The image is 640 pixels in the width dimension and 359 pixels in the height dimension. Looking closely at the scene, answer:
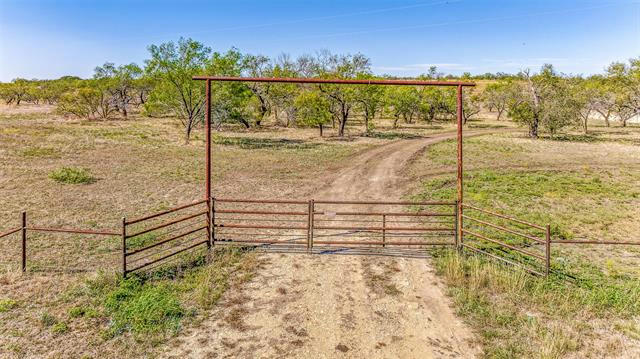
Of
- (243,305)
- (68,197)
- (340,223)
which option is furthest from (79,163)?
(243,305)

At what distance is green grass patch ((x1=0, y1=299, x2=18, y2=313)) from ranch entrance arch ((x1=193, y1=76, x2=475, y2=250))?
449 cm

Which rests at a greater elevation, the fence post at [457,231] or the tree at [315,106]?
the tree at [315,106]

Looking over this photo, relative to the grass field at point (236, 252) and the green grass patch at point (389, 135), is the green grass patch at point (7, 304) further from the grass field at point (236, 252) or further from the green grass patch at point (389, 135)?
the green grass patch at point (389, 135)

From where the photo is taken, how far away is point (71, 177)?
19.4m

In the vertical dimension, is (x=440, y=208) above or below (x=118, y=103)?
below

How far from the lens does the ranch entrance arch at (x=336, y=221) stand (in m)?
10.6

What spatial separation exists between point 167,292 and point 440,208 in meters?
10.9

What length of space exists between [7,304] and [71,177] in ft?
43.9

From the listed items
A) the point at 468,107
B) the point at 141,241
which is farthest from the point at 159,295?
the point at 468,107

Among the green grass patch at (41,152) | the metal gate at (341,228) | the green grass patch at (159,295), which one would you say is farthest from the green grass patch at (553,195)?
the green grass patch at (41,152)

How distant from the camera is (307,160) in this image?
2780 centimetres

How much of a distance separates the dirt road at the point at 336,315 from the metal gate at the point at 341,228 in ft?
2.52

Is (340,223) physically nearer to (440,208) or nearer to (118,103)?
(440,208)

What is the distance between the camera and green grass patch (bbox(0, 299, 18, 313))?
7.53 metres
